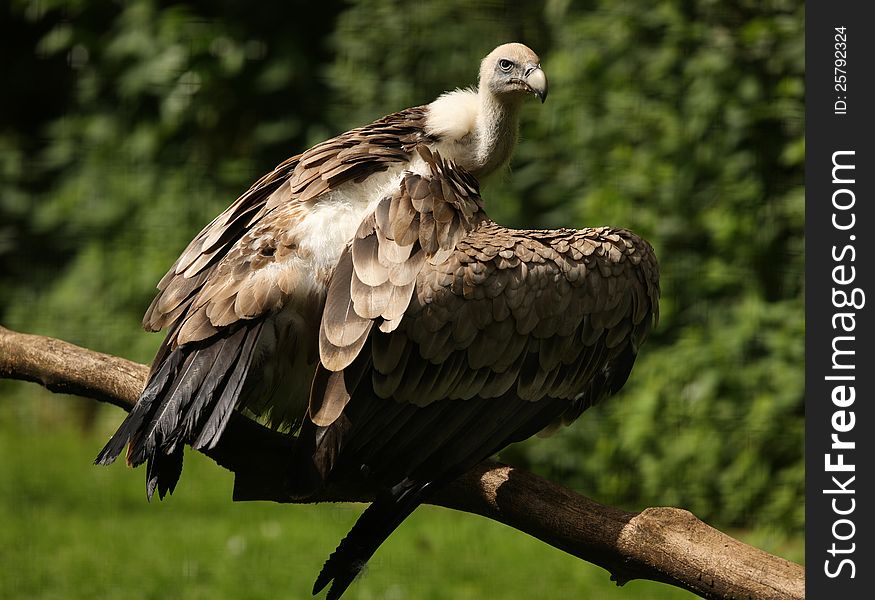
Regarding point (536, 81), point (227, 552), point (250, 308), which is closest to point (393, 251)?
point (250, 308)

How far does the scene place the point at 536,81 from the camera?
10.2 feet

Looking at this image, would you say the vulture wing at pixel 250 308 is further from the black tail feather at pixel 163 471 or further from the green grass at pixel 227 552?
the green grass at pixel 227 552

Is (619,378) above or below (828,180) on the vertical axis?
below

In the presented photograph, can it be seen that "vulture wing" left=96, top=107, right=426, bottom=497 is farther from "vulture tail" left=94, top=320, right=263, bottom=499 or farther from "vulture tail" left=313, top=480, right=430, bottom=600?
"vulture tail" left=313, top=480, right=430, bottom=600

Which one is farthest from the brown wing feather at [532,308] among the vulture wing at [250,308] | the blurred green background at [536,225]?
the blurred green background at [536,225]

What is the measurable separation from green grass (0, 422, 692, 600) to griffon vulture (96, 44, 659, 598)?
166 cm

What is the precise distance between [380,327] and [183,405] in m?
0.42

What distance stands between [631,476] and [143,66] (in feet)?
10.8

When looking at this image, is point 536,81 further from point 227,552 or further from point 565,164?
point 227,552

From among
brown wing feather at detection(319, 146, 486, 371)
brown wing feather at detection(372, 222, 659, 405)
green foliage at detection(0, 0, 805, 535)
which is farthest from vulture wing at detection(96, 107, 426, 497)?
green foliage at detection(0, 0, 805, 535)

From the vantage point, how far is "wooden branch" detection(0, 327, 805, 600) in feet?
7.57

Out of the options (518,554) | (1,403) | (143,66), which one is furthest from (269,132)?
(518,554)

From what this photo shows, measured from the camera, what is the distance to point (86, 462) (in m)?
5.96

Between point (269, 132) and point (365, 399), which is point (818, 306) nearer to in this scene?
point (365, 399)
